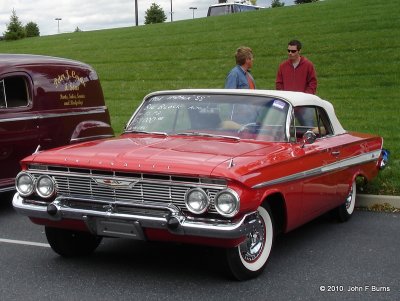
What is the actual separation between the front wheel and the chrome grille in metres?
0.48

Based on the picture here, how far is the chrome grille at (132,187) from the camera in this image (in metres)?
4.64

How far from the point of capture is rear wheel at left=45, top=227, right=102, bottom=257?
221 inches

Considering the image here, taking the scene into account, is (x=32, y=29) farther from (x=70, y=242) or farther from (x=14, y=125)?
(x=70, y=242)

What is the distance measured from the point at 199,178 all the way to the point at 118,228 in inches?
29.9

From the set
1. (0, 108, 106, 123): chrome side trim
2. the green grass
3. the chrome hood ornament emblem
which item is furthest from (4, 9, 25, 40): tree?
the chrome hood ornament emblem

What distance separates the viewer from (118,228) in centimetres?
484

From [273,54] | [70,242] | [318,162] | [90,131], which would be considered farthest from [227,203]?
[273,54]

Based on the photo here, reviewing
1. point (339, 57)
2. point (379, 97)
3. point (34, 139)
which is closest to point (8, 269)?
point (34, 139)

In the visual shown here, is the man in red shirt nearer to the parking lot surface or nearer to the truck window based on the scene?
the parking lot surface

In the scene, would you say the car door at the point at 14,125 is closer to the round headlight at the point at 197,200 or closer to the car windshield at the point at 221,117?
the car windshield at the point at 221,117

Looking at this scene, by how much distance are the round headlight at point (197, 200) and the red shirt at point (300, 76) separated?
484 cm

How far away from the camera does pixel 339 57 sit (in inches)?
710

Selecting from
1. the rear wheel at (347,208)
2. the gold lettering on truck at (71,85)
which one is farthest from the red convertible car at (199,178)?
the gold lettering on truck at (71,85)

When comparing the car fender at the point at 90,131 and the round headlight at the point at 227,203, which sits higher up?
the round headlight at the point at 227,203
